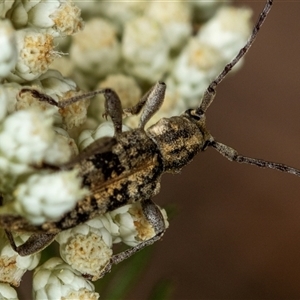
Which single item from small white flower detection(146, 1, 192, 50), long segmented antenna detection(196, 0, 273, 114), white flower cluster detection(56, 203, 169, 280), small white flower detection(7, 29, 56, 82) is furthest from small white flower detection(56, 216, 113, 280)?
small white flower detection(146, 1, 192, 50)

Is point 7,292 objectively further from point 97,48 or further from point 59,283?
point 97,48

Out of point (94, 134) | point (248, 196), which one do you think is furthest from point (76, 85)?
point (248, 196)

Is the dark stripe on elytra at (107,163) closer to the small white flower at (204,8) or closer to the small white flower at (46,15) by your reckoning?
the small white flower at (46,15)

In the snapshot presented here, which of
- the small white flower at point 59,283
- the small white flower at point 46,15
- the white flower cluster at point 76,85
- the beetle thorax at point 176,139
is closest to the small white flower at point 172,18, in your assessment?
the white flower cluster at point 76,85

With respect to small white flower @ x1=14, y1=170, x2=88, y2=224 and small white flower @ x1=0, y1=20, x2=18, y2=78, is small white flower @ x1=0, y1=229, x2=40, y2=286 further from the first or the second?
small white flower @ x1=0, y1=20, x2=18, y2=78

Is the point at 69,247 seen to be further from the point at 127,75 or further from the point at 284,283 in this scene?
the point at 284,283
